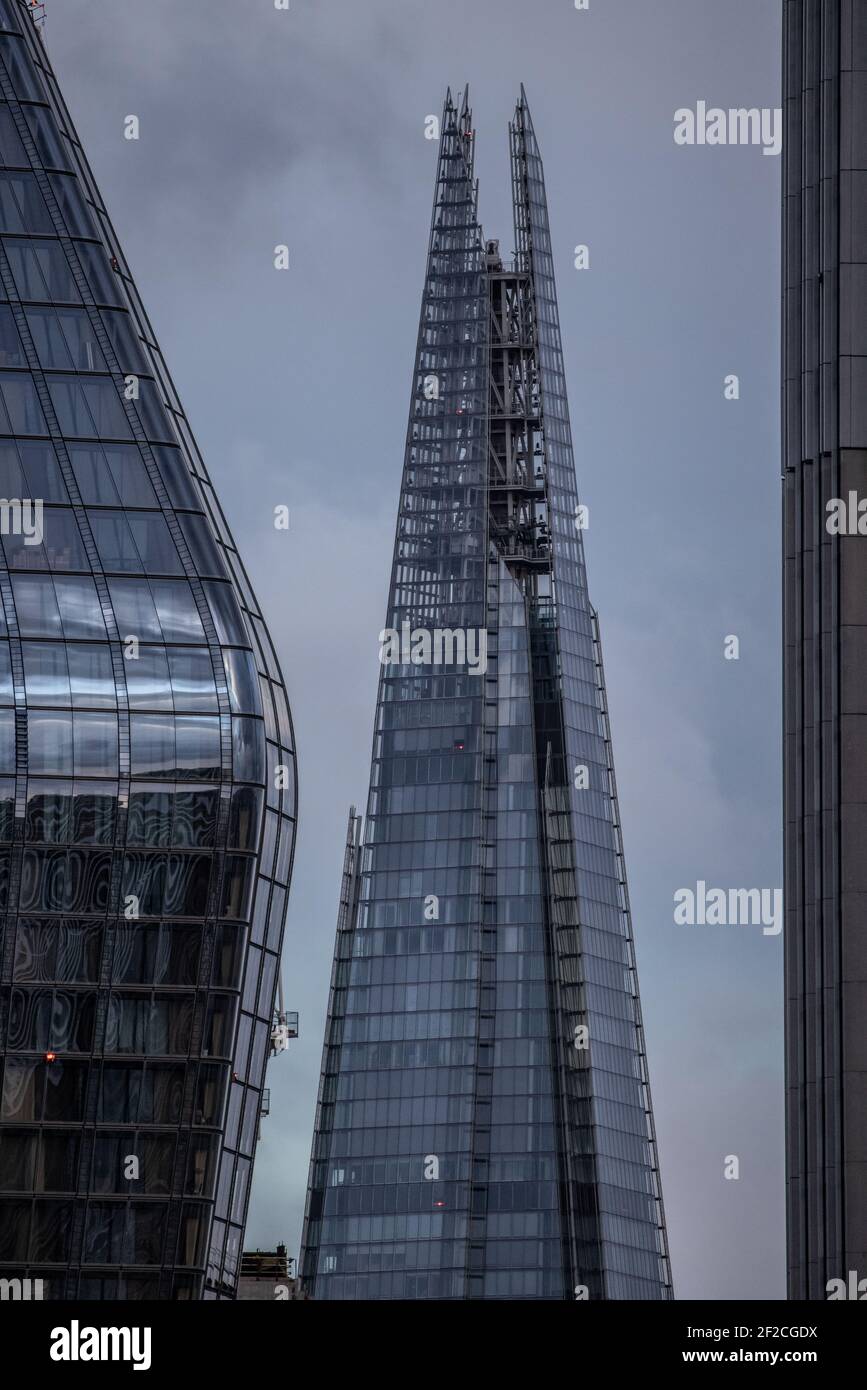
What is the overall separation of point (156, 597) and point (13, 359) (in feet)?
27.5

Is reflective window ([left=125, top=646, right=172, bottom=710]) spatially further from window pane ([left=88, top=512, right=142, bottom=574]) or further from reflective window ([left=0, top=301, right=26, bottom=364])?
reflective window ([left=0, top=301, right=26, bottom=364])

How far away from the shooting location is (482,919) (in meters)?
136

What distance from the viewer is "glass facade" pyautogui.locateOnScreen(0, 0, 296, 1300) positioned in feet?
208

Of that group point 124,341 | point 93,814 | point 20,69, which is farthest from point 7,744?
point 20,69

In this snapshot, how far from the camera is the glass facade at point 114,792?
208ft

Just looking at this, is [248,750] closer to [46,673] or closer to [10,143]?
[46,673]

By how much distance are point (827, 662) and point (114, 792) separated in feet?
129

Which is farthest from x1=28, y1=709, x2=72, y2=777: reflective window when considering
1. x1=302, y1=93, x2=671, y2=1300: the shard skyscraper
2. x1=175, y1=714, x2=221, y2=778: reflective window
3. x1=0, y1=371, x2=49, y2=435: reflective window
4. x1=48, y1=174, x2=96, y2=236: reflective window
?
x1=302, y1=93, x2=671, y2=1300: the shard skyscraper

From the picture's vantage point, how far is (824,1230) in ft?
89.5

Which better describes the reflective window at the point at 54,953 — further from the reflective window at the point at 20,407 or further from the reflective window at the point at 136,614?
the reflective window at the point at 20,407

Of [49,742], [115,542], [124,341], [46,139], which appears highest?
[46,139]

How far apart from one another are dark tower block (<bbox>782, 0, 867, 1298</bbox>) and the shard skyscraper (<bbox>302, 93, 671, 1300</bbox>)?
95.7 metres

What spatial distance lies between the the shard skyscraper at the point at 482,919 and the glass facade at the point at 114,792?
201ft

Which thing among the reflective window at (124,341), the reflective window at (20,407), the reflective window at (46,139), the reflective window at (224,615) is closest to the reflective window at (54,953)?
the reflective window at (224,615)
